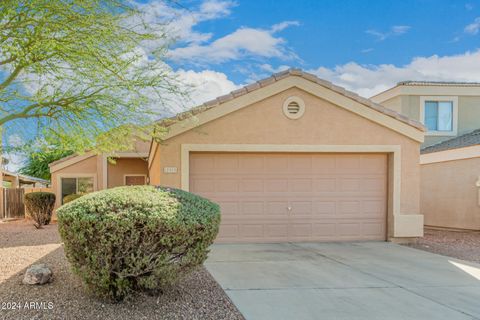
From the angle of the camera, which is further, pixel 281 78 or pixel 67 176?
pixel 67 176

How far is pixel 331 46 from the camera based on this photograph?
15938 mm

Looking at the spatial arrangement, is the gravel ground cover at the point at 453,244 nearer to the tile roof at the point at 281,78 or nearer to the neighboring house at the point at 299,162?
the neighboring house at the point at 299,162

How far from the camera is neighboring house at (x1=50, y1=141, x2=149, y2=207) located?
58.4ft

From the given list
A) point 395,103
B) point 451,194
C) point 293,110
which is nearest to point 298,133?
point 293,110

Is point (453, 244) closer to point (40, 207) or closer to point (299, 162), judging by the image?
point (299, 162)

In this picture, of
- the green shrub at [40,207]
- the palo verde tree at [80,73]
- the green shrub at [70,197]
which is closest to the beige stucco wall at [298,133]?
the palo verde tree at [80,73]

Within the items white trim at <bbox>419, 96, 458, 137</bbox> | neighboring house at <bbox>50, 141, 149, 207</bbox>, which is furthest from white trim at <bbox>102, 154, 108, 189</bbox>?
white trim at <bbox>419, 96, 458, 137</bbox>

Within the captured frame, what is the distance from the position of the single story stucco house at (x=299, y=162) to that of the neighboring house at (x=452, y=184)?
4.31 metres

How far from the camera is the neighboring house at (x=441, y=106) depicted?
17641mm

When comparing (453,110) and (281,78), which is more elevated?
(453,110)

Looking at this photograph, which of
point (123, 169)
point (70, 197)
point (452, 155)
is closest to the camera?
point (452, 155)

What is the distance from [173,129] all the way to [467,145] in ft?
34.7

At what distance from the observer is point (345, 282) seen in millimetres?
6566

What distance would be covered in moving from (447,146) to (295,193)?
8.12 metres
